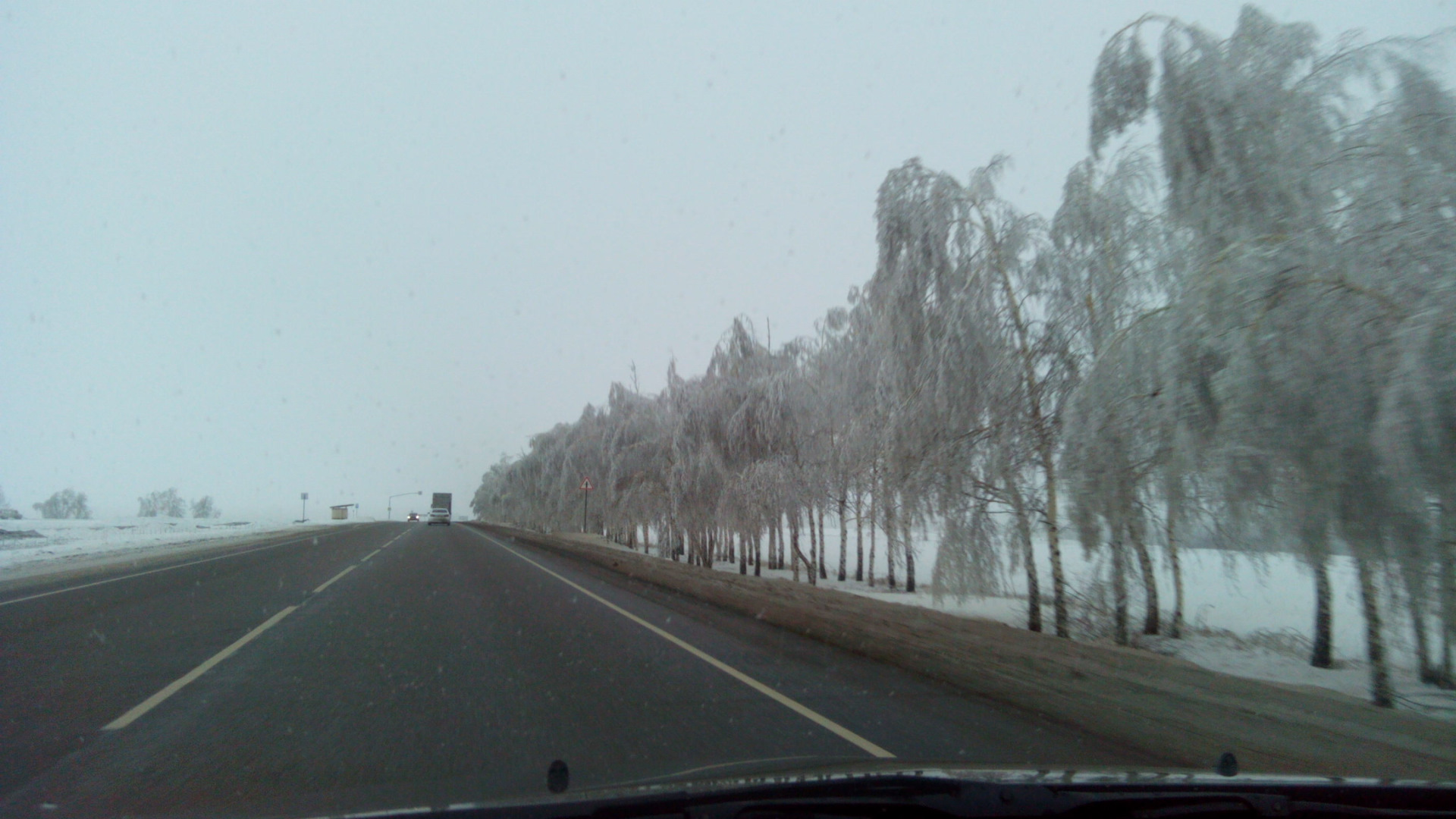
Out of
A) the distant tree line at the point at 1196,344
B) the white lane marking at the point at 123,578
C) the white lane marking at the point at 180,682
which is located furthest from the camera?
the white lane marking at the point at 123,578

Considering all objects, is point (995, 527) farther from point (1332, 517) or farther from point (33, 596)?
point (33, 596)

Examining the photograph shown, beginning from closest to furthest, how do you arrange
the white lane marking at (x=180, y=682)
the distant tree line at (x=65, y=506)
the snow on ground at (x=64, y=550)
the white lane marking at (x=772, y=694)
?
the white lane marking at (x=772, y=694) < the white lane marking at (x=180, y=682) < the snow on ground at (x=64, y=550) < the distant tree line at (x=65, y=506)

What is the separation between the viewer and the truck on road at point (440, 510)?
297ft

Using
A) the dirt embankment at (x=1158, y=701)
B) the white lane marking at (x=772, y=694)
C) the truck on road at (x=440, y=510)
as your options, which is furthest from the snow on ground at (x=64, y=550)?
the truck on road at (x=440, y=510)

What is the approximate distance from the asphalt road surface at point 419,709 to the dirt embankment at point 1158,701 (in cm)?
50

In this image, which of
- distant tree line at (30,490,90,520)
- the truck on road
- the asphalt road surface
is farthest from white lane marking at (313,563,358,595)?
distant tree line at (30,490,90,520)

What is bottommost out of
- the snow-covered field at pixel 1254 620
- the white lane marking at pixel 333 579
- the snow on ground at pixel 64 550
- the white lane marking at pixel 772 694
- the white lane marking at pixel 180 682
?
the snow-covered field at pixel 1254 620

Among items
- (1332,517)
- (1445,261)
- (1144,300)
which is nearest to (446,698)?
(1332,517)

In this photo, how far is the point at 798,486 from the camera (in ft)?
80.2

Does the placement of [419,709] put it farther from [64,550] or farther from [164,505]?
[164,505]

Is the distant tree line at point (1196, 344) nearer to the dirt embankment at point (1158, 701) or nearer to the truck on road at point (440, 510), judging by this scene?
the dirt embankment at point (1158, 701)

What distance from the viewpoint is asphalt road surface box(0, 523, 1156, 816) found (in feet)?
15.9

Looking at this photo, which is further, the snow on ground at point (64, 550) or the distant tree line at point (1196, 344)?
the snow on ground at point (64, 550)

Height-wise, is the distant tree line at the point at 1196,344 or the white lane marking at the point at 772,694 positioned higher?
the distant tree line at the point at 1196,344
